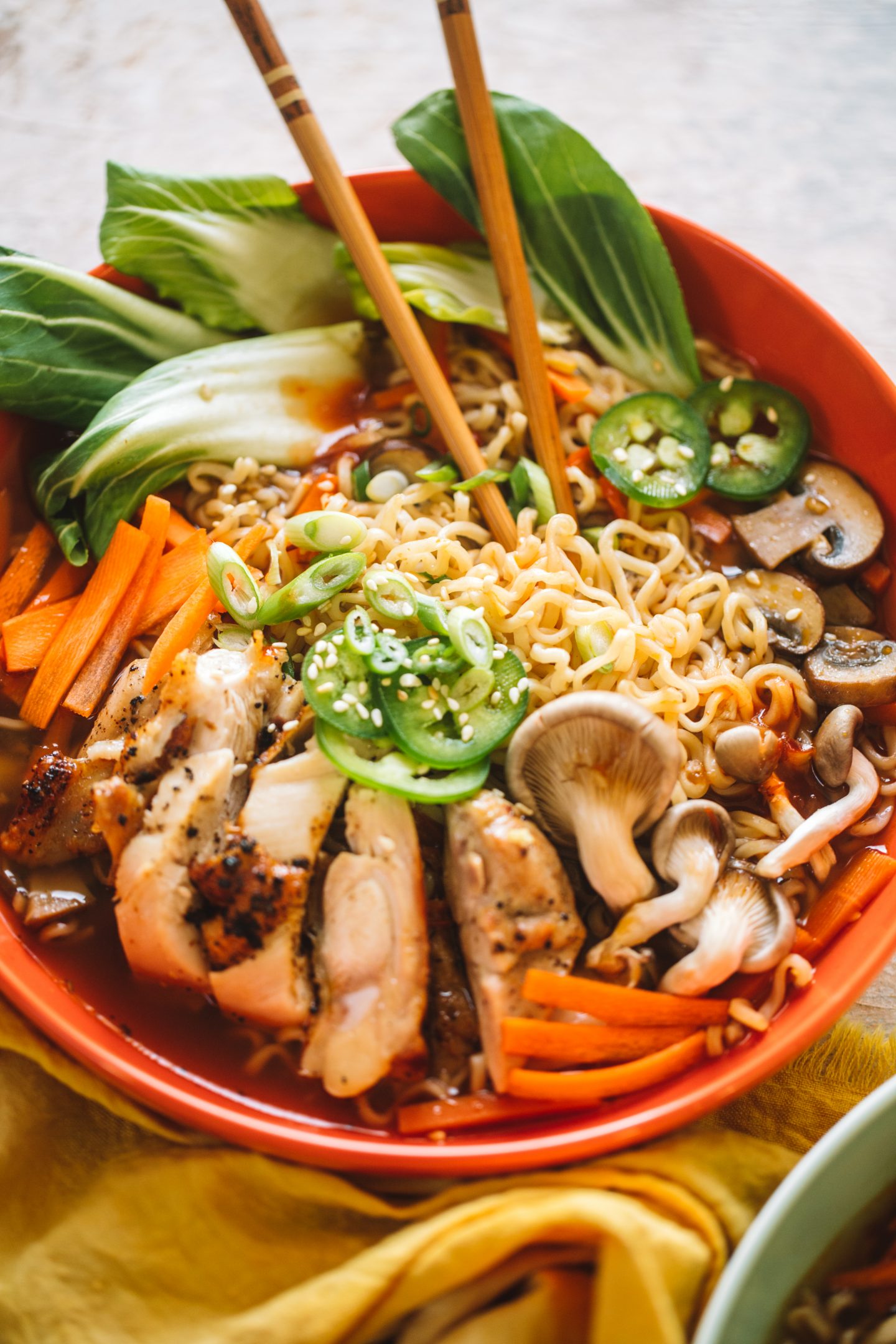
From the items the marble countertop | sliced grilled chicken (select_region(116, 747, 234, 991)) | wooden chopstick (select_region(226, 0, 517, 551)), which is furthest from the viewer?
the marble countertop

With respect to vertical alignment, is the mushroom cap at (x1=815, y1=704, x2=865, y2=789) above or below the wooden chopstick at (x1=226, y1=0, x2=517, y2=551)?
below

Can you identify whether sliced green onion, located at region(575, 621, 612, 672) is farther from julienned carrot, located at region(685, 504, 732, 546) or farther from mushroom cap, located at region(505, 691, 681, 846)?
julienned carrot, located at region(685, 504, 732, 546)

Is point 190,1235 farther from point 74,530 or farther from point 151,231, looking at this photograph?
point 151,231

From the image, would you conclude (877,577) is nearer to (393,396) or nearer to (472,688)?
(472,688)

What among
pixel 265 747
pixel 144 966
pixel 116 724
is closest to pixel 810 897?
pixel 265 747

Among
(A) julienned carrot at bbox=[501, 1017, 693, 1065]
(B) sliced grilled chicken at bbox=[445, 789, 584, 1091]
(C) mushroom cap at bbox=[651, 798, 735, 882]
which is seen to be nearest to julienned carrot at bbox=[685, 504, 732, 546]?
(C) mushroom cap at bbox=[651, 798, 735, 882]

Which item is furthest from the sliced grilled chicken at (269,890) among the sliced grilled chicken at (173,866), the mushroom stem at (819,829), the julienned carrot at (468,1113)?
the mushroom stem at (819,829)
